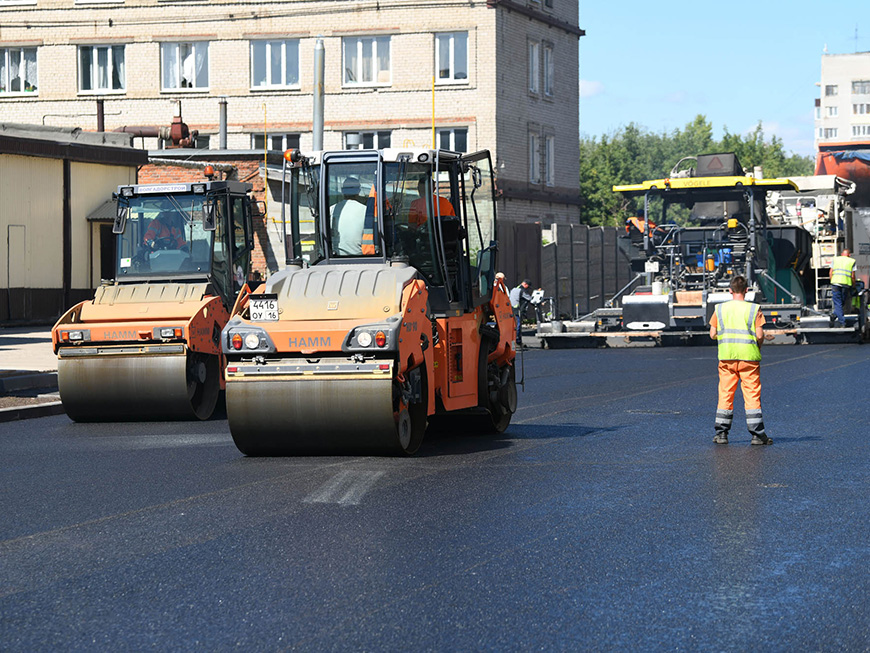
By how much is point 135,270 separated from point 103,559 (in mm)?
8407

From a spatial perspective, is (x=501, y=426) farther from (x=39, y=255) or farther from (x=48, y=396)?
(x=39, y=255)

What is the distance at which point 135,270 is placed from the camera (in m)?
15.2

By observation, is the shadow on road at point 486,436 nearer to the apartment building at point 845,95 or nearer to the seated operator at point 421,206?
the seated operator at point 421,206

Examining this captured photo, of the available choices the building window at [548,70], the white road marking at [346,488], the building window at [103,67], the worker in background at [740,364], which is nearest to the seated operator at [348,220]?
the white road marking at [346,488]

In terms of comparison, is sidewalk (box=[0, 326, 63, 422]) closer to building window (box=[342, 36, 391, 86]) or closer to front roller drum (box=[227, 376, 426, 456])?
front roller drum (box=[227, 376, 426, 456])

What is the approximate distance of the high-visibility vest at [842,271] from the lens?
26.8 m

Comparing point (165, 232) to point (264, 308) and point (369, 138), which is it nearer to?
point (264, 308)

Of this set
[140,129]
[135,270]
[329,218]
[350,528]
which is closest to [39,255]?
[140,129]

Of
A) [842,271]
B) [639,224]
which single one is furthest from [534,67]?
[842,271]

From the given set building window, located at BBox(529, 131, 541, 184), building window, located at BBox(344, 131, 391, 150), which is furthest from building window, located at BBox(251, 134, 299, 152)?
building window, located at BBox(529, 131, 541, 184)

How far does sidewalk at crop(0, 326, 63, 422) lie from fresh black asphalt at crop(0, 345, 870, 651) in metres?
2.27

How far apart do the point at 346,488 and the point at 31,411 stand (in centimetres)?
695

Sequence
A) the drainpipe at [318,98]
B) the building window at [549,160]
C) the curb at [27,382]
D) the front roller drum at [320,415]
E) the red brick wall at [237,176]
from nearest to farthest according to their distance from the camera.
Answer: the front roller drum at [320,415] → the curb at [27,382] → the drainpipe at [318,98] → the red brick wall at [237,176] → the building window at [549,160]

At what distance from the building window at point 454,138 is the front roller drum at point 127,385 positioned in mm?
29752
